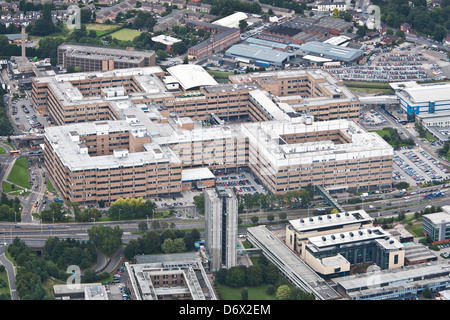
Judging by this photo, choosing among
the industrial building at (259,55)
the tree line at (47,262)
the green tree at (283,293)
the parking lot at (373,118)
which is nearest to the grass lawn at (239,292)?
the green tree at (283,293)

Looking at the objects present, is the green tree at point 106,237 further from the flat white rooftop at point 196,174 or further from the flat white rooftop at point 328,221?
the flat white rooftop at point 328,221

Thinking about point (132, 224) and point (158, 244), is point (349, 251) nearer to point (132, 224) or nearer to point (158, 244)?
point (158, 244)

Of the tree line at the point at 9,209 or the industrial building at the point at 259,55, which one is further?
the industrial building at the point at 259,55

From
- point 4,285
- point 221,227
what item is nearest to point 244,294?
point 221,227

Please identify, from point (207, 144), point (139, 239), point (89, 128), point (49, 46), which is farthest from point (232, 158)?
point (49, 46)

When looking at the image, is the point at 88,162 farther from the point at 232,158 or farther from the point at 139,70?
the point at 139,70

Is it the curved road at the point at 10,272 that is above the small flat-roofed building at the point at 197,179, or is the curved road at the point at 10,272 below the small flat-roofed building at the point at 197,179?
above

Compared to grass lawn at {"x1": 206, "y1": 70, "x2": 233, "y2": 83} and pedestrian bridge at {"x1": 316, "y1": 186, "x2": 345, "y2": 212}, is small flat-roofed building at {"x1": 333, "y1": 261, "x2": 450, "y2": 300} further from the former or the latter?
grass lawn at {"x1": 206, "y1": 70, "x2": 233, "y2": 83}
